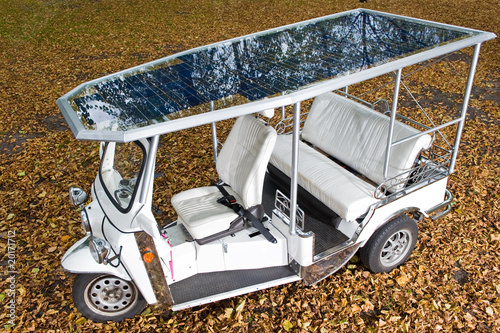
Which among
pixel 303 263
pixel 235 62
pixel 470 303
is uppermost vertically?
pixel 235 62

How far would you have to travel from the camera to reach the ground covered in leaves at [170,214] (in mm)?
4246

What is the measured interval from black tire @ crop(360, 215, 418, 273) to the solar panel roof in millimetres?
1683

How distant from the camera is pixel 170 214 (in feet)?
19.2

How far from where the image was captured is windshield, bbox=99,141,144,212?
3.73m

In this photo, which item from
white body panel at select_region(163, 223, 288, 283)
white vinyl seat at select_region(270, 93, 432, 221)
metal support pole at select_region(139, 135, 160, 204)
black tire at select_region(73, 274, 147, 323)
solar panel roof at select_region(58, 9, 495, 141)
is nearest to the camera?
solar panel roof at select_region(58, 9, 495, 141)

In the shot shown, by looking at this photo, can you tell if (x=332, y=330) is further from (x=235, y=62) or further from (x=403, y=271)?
(x=235, y=62)

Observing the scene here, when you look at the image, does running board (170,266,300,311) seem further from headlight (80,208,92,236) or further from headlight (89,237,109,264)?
headlight (80,208,92,236)

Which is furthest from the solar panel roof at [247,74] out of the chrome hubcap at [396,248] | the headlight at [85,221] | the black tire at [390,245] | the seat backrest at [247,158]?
the chrome hubcap at [396,248]

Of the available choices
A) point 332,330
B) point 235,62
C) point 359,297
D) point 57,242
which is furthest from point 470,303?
point 57,242

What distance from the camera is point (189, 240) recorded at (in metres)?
4.15

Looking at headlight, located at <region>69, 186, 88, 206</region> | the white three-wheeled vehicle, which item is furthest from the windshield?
headlight, located at <region>69, 186, 88, 206</region>

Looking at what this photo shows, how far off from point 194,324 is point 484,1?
693 inches

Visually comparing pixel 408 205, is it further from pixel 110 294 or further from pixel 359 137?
pixel 110 294

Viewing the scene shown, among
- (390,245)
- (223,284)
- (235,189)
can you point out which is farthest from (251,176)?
(390,245)
